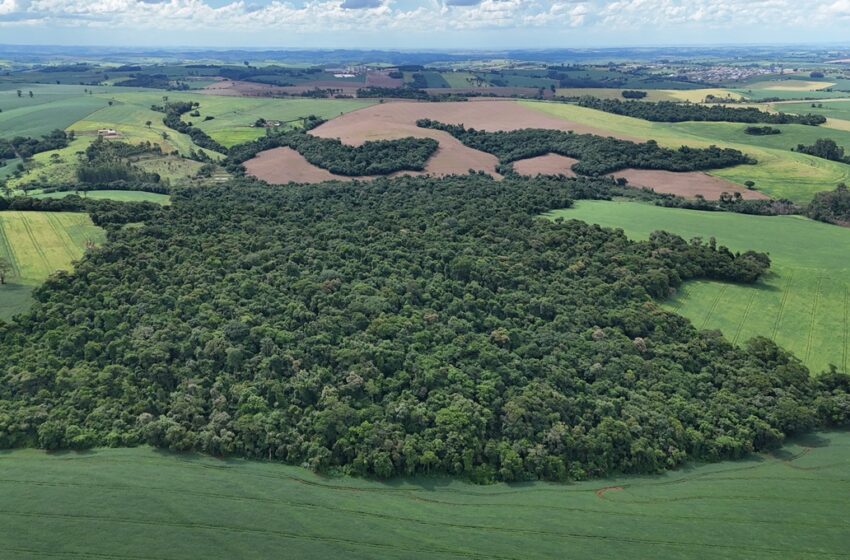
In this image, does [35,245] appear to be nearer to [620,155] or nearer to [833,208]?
[620,155]

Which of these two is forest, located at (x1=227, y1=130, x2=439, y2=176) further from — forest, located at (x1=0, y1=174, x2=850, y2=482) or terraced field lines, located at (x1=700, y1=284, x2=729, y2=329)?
terraced field lines, located at (x1=700, y1=284, x2=729, y2=329)

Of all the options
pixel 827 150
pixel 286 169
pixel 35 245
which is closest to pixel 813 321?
pixel 827 150

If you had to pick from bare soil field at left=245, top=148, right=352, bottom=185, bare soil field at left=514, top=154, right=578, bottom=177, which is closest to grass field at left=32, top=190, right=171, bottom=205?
bare soil field at left=245, top=148, right=352, bottom=185

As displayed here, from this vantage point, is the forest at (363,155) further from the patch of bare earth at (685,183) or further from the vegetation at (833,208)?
the vegetation at (833,208)

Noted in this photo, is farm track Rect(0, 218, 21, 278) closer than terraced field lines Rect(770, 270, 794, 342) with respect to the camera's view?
No

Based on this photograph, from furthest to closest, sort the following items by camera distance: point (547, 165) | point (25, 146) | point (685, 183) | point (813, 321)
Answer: point (25, 146) → point (547, 165) → point (685, 183) → point (813, 321)

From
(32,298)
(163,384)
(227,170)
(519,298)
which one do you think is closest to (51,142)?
(227,170)
